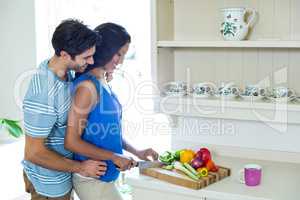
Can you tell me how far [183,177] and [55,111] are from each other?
531 millimetres

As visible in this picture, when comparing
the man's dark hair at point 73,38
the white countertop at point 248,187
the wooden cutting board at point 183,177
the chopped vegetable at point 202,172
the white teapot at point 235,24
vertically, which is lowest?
the white countertop at point 248,187

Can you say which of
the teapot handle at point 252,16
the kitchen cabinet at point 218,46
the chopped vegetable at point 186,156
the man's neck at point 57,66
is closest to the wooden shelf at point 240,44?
the kitchen cabinet at point 218,46

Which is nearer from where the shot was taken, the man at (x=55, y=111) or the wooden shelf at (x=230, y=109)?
the man at (x=55, y=111)

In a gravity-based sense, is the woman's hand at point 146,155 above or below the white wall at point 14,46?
below

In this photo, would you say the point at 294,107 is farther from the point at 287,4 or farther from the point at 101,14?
the point at 101,14

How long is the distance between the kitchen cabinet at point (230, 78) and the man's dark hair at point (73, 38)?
21.5 inches

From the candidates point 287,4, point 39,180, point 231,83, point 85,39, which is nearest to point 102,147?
point 39,180

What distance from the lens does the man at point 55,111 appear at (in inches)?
62.9

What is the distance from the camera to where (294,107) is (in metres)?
1.87

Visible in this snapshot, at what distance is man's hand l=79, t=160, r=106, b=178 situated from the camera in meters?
1.68

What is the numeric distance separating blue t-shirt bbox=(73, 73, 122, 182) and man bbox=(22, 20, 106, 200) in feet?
0.21

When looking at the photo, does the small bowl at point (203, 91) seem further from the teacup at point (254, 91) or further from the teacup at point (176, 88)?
the teacup at point (254, 91)

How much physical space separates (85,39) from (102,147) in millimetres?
417

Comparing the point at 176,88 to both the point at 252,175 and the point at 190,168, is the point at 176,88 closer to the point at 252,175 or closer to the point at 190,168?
the point at 190,168
